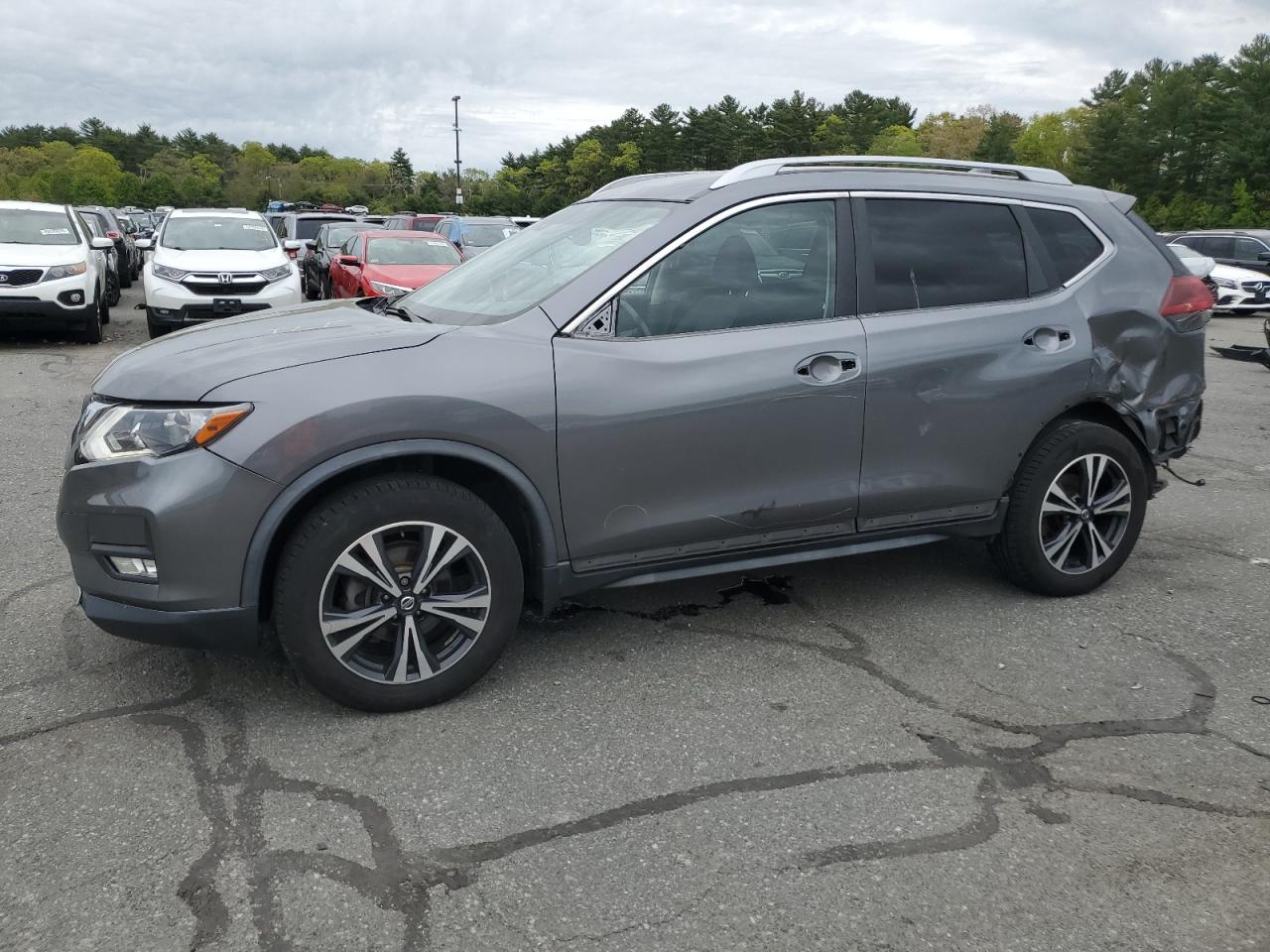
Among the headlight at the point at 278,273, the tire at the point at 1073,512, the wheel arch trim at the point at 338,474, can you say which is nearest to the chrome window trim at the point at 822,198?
the wheel arch trim at the point at 338,474

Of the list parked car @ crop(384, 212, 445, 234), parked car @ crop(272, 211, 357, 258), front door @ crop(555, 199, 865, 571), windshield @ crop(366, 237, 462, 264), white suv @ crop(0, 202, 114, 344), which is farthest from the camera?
parked car @ crop(272, 211, 357, 258)

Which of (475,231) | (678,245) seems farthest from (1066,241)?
(475,231)

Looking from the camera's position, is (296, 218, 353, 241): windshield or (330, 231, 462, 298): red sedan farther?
(296, 218, 353, 241): windshield

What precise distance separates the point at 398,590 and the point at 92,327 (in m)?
11.8

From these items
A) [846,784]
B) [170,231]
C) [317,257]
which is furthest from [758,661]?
[317,257]

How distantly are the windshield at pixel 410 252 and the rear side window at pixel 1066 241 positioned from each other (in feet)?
34.9

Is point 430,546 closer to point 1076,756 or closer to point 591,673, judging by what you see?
point 591,673

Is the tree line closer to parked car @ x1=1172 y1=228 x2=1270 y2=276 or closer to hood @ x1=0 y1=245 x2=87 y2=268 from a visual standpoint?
parked car @ x1=1172 y1=228 x2=1270 y2=276

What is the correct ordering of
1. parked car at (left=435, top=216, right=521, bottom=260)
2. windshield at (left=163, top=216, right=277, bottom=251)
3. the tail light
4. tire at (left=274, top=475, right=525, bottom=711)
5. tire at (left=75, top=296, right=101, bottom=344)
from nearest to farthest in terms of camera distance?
tire at (left=274, top=475, right=525, bottom=711), the tail light, tire at (left=75, top=296, right=101, bottom=344), windshield at (left=163, top=216, right=277, bottom=251), parked car at (left=435, top=216, right=521, bottom=260)

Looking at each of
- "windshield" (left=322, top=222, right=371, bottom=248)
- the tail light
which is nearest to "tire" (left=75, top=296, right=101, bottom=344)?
"windshield" (left=322, top=222, right=371, bottom=248)

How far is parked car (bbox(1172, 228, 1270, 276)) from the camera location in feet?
64.5

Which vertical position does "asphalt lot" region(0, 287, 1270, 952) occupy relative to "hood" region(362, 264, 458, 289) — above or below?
below

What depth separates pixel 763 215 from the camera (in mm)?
3971

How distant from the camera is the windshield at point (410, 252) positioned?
1391 cm
